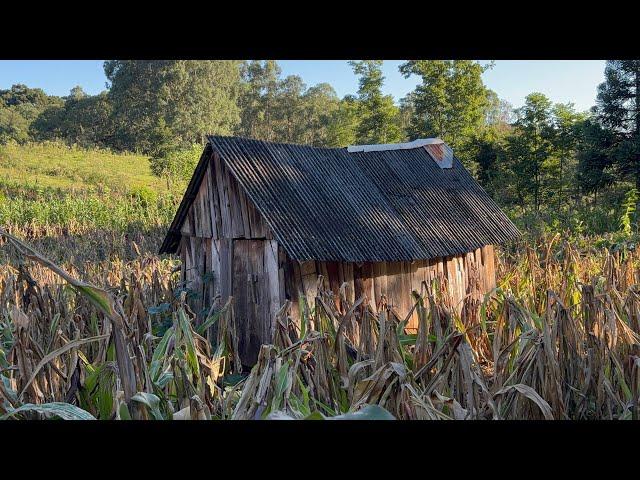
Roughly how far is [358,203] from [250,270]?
227 centimetres

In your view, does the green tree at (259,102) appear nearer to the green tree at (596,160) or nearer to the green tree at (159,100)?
the green tree at (159,100)

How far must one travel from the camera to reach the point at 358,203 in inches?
383

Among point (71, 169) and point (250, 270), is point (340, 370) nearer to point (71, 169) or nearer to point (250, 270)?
point (250, 270)

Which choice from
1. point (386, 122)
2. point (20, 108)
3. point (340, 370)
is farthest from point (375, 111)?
point (20, 108)

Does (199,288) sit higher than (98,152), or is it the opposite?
(98,152)

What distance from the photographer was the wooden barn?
8.36 m

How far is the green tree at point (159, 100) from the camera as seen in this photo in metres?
41.7

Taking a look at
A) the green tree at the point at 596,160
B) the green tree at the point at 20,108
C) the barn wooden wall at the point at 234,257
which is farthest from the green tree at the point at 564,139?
the green tree at the point at 20,108

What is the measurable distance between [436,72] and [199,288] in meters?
24.4

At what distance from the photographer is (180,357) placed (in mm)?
3350

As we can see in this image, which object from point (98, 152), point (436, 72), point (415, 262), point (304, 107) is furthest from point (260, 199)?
point (304, 107)

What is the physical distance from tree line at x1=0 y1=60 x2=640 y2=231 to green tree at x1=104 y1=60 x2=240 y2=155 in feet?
0.25

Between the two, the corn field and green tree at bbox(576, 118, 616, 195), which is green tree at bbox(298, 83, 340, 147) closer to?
green tree at bbox(576, 118, 616, 195)
